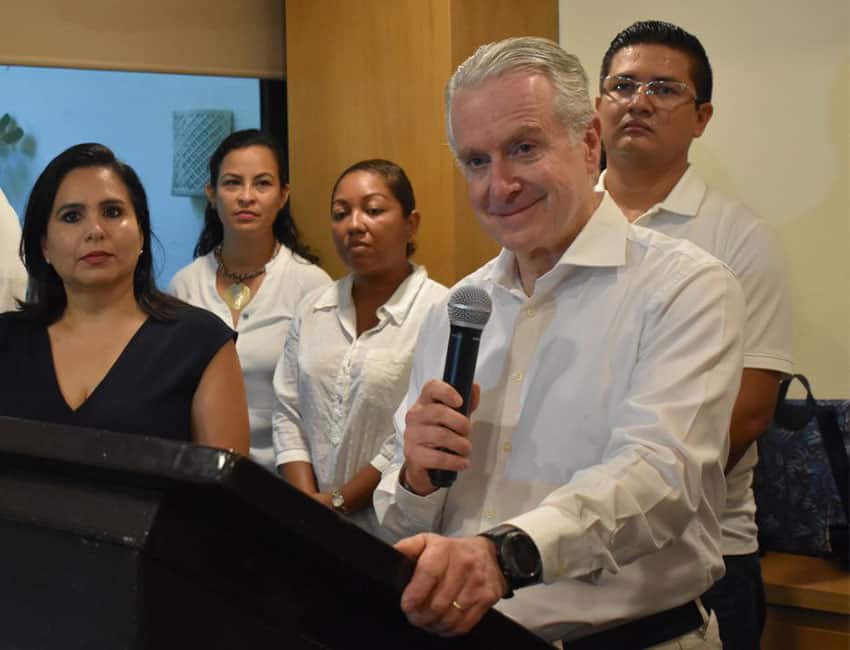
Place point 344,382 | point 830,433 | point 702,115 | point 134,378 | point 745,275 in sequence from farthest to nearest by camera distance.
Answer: point 344,382
point 830,433
point 702,115
point 745,275
point 134,378

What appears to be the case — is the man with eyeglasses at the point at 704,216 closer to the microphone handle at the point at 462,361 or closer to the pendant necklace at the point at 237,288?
the microphone handle at the point at 462,361

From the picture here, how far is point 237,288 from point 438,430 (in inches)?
87.0

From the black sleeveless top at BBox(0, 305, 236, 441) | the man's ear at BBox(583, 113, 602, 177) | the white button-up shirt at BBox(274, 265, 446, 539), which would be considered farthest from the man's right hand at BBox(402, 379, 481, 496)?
the white button-up shirt at BBox(274, 265, 446, 539)

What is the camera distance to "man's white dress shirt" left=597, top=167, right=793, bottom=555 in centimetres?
226

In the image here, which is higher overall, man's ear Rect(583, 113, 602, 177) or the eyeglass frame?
the eyeglass frame

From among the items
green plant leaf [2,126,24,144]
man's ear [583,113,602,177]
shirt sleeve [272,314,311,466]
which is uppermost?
green plant leaf [2,126,24,144]

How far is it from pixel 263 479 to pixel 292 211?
3522 mm

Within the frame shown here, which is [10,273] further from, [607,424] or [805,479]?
[805,479]

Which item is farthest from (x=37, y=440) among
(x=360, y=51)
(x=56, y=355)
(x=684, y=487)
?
(x=360, y=51)

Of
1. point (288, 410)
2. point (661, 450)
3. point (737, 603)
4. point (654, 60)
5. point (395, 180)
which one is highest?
point (654, 60)

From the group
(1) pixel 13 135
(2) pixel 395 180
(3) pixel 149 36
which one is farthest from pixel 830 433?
(1) pixel 13 135

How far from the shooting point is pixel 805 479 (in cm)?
282

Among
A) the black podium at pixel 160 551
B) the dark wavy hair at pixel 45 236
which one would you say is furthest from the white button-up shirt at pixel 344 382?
the black podium at pixel 160 551

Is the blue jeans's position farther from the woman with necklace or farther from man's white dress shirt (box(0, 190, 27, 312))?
man's white dress shirt (box(0, 190, 27, 312))
